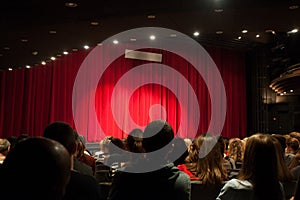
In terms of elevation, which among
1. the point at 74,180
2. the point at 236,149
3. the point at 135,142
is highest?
the point at 135,142

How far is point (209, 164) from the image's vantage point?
3.48 metres

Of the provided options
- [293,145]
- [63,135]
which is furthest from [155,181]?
[293,145]

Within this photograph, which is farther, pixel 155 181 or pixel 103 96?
pixel 103 96

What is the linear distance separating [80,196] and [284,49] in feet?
40.7

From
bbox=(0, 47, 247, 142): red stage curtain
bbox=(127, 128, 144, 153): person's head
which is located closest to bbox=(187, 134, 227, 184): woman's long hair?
bbox=(127, 128, 144, 153): person's head

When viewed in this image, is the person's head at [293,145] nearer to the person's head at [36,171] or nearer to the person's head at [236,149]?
the person's head at [236,149]

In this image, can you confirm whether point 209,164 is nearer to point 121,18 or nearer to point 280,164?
point 280,164

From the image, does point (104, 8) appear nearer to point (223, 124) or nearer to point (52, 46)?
point (52, 46)

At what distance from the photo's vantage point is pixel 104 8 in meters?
5.66

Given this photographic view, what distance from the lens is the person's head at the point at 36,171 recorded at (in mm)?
924

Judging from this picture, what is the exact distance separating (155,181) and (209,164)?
1.44m

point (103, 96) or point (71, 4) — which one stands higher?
point (71, 4)

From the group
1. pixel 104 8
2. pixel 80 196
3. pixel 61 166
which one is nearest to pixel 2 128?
pixel 104 8

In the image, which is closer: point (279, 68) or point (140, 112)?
Answer: point (279, 68)
